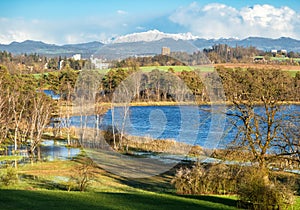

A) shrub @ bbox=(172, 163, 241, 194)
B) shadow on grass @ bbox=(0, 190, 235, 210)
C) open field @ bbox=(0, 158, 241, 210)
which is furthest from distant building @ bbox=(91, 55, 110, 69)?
shadow on grass @ bbox=(0, 190, 235, 210)

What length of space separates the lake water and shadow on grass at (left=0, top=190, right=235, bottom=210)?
311 centimetres

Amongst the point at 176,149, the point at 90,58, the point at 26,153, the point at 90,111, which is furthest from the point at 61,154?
the point at 90,58

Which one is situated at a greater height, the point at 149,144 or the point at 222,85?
the point at 222,85

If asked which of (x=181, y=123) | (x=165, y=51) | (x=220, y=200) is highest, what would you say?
(x=165, y=51)

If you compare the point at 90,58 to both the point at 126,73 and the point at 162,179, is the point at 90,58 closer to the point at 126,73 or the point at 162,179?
the point at 126,73

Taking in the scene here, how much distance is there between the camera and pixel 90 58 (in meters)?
15.6

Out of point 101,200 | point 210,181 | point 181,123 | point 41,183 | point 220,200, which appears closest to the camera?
point 101,200

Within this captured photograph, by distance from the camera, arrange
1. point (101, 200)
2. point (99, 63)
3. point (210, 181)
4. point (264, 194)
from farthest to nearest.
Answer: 1. point (99, 63)
2. point (210, 181)
3. point (101, 200)
4. point (264, 194)

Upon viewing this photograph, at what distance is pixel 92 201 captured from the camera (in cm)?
1031

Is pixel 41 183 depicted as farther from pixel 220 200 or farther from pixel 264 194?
pixel 264 194

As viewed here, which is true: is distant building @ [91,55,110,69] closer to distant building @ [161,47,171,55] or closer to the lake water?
distant building @ [161,47,171,55]

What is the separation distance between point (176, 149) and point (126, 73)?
19.7 ft

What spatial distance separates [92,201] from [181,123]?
24.5 feet

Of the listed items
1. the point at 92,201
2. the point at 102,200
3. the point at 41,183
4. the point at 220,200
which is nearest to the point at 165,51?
the point at 220,200
